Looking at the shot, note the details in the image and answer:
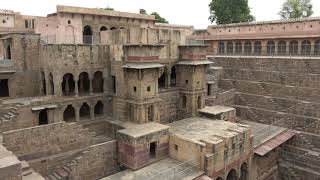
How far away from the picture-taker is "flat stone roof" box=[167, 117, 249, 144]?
59.0 feet

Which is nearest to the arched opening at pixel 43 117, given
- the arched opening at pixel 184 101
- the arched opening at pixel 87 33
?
the arched opening at pixel 87 33

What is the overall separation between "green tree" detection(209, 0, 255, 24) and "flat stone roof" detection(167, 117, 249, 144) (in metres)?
27.6

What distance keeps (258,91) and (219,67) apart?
5.72 meters

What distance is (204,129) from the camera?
19.8 metres

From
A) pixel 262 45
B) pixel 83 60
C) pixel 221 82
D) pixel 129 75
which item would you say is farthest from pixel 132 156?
pixel 262 45

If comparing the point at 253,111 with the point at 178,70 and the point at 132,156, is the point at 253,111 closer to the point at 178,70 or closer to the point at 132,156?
the point at 178,70

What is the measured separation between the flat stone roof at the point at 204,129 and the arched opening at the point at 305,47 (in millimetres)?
12048

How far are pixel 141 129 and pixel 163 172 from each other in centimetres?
326

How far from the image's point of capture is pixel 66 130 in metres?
16.9

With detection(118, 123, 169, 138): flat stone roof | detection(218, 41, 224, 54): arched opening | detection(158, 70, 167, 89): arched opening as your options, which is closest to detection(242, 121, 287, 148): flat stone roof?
detection(118, 123, 169, 138): flat stone roof

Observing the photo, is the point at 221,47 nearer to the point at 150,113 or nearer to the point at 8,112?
the point at 150,113

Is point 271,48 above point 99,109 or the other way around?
above

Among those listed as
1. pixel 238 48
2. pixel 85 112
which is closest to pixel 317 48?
pixel 238 48

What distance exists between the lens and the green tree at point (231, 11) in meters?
45.0
